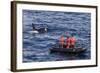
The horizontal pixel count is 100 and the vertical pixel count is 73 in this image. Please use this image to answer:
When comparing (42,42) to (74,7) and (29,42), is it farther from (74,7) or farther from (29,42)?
(74,7)

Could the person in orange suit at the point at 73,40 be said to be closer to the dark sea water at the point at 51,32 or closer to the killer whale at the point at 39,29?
the dark sea water at the point at 51,32

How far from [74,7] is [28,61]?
61cm

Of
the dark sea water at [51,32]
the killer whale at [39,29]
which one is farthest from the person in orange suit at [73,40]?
the killer whale at [39,29]

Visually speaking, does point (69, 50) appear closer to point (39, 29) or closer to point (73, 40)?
point (73, 40)

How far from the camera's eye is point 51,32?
78.0 inches

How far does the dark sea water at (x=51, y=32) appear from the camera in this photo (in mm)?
1895

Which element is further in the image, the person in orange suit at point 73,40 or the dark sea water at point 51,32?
the person in orange suit at point 73,40

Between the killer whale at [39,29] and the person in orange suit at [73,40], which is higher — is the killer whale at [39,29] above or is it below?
above

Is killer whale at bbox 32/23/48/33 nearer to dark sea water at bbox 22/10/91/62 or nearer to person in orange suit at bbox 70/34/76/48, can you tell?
dark sea water at bbox 22/10/91/62

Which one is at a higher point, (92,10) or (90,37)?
(92,10)

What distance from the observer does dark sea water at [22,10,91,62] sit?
1.89m

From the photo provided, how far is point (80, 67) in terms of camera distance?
2.10 metres

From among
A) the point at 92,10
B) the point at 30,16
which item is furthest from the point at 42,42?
the point at 92,10

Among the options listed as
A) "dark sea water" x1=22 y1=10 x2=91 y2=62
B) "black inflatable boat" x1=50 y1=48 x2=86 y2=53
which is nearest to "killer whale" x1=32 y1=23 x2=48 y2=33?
"dark sea water" x1=22 y1=10 x2=91 y2=62
